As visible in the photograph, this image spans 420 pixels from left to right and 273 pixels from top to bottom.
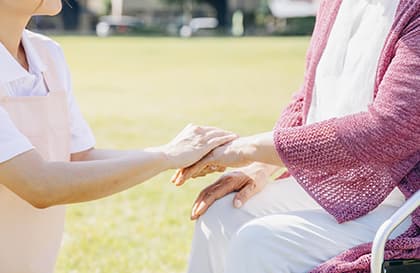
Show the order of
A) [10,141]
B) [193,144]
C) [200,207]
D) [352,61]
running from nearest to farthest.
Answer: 1. [10,141]
2. [352,61]
3. [193,144]
4. [200,207]

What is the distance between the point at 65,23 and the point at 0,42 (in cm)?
5754

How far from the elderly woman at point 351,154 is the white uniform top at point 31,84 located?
0.45 m

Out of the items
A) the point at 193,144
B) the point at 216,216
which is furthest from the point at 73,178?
the point at 216,216

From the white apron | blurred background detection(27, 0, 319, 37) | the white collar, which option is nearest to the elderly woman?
the white apron

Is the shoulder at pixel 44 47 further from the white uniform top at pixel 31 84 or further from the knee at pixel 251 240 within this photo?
the knee at pixel 251 240

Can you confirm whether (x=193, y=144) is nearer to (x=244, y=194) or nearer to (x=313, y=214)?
(x=244, y=194)

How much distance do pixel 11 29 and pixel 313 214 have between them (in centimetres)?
101

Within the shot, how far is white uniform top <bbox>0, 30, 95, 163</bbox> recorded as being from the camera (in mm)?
2521

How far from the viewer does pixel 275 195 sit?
3.10 meters

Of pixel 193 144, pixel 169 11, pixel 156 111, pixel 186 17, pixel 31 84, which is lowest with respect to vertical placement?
pixel 169 11

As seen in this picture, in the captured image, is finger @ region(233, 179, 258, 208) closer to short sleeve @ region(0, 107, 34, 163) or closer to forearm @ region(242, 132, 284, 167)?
forearm @ region(242, 132, 284, 167)

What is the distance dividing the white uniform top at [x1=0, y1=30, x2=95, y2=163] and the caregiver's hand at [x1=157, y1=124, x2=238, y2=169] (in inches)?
11.7

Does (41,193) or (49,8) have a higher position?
(49,8)

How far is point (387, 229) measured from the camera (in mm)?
2375
